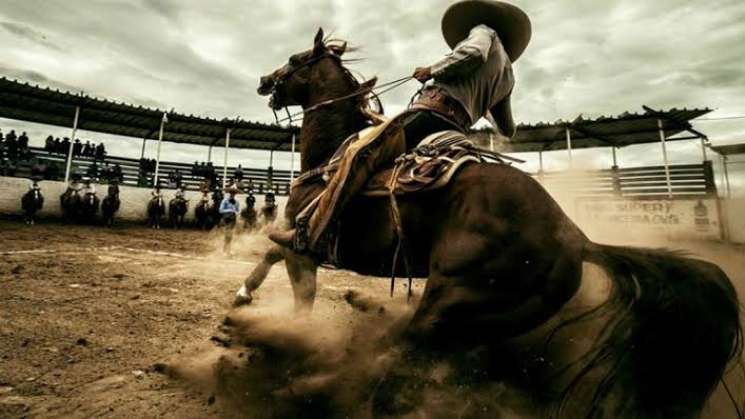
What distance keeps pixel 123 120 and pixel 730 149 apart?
27482 millimetres

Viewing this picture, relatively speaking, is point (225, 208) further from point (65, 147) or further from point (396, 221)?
point (65, 147)

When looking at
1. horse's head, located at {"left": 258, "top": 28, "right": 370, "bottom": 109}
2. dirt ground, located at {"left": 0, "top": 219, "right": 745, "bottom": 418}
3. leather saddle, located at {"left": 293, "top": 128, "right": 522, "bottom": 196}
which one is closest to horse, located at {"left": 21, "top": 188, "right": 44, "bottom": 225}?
dirt ground, located at {"left": 0, "top": 219, "right": 745, "bottom": 418}

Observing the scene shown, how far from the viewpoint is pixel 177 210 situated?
17.2 meters

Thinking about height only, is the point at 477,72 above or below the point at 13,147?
below

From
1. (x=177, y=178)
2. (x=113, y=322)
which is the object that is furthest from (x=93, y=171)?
(x=113, y=322)

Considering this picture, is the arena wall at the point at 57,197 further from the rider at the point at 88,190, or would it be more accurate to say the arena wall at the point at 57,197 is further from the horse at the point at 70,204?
the rider at the point at 88,190

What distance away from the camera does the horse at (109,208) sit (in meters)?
15.1

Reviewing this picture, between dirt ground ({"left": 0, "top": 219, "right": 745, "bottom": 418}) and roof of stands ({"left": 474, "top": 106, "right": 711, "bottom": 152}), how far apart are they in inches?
580

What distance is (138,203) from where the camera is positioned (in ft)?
57.3

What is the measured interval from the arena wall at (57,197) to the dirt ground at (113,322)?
9.95 meters

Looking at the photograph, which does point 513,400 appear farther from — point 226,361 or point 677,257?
point 226,361

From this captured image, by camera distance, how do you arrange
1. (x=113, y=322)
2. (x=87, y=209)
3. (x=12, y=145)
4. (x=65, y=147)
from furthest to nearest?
(x=65, y=147)
(x=12, y=145)
(x=87, y=209)
(x=113, y=322)

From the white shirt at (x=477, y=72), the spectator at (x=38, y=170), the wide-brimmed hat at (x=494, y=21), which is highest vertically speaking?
the spectator at (x=38, y=170)

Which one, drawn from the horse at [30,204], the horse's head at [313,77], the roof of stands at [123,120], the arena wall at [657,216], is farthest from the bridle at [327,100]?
the roof of stands at [123,120]
